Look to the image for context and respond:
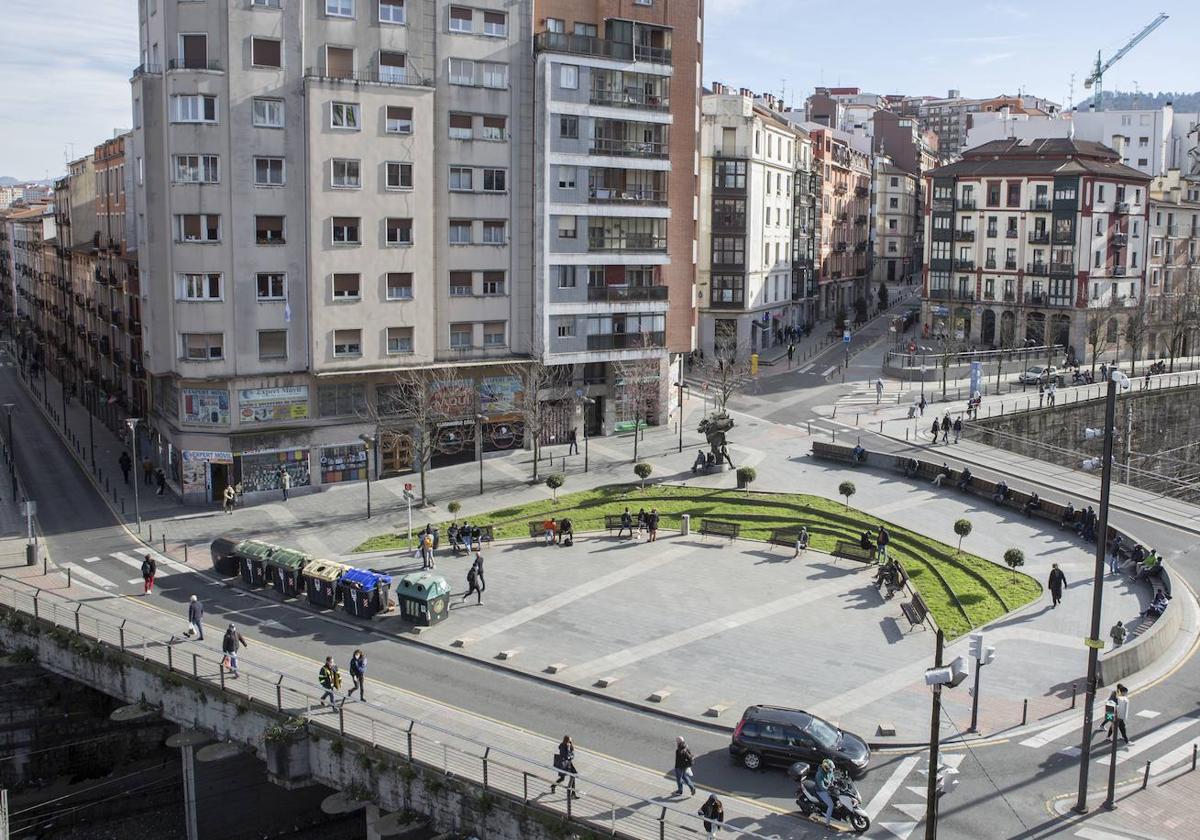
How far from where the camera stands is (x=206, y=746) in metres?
34.8

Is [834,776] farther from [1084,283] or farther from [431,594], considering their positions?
[1084,283]

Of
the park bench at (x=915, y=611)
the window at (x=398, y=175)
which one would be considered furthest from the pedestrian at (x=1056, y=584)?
the window at (x=398, y=175)

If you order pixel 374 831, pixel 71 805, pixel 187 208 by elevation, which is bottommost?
pixel 71 805

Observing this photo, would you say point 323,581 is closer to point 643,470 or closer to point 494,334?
point 643,470

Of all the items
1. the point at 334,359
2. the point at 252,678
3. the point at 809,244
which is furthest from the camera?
the point at 809,244

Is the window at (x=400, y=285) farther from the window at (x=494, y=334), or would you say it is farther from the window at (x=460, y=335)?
the window at (x=494, y=334)

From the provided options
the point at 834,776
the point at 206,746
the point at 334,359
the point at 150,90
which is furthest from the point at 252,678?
the point at 150,90

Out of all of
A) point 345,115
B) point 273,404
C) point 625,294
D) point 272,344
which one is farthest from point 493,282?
point 273,404

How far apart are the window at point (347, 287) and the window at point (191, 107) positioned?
9.88m

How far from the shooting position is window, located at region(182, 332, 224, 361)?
186 ft

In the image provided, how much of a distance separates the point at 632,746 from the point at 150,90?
42.8 metres

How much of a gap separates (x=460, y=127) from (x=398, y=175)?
527 centimetres

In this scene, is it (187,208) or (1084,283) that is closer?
(187,208)

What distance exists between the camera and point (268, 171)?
57.5 metres
